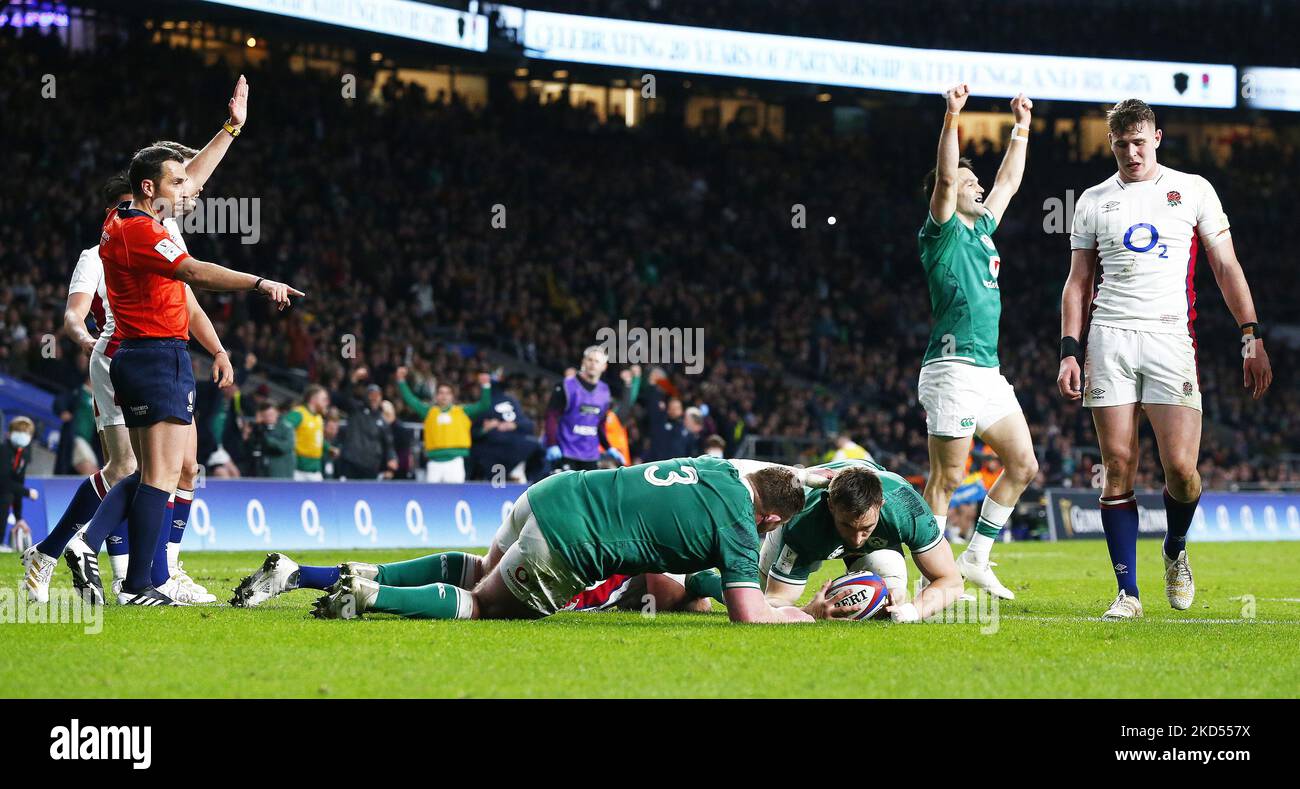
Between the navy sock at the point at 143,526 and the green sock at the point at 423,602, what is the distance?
1386 millimetres

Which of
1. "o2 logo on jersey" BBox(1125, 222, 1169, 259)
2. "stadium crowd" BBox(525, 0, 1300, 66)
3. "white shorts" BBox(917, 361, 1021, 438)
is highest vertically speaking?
"stadium crowd" BBox(525, 0, 1300, 66)

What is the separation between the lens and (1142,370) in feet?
26.4

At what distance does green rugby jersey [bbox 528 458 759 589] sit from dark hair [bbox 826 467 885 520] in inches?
15.9

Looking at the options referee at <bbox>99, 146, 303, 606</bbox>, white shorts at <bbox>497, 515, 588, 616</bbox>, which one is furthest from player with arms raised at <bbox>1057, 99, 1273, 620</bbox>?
referee at <bbox>99, 146, 303, 606</bbox>

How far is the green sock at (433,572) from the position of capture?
7559 mm

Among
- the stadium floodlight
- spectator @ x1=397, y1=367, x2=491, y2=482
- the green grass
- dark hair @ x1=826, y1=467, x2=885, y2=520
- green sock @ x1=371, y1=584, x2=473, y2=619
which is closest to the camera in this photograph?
the green grass

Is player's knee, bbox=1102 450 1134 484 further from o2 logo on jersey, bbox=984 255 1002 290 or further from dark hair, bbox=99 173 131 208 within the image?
dark hair, bbox=99 173 131 208

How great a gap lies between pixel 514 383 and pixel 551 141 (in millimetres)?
13990

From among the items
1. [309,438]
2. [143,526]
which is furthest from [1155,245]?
[309,438]

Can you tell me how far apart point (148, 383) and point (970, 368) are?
15.7 feet

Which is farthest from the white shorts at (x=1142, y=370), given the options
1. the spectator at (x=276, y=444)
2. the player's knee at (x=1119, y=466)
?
the spectator at (x=276, y=444)

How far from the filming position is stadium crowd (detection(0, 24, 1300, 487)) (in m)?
23.3

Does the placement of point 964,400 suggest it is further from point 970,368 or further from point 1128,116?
point 1128,116
